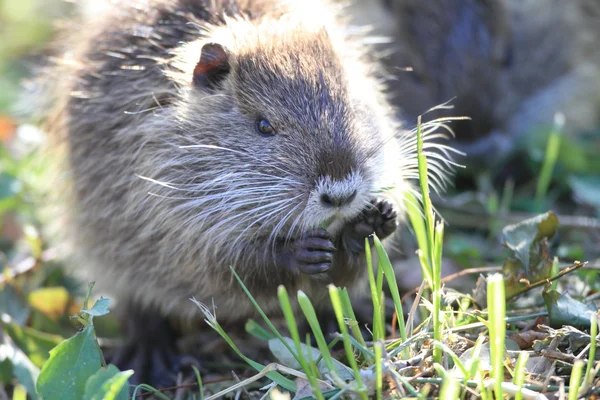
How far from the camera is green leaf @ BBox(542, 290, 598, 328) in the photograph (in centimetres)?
235

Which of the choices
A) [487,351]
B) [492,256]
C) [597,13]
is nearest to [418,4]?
[597,13]

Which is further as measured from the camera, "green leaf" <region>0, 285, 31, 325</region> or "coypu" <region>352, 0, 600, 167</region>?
"coypu" <region>352, 0, 600, 167</region>

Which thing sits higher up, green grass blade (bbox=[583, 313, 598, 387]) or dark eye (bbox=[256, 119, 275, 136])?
dark eye (bbox=[256, 119, 275, 136])

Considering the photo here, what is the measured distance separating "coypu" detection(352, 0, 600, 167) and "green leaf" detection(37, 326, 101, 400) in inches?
96.1

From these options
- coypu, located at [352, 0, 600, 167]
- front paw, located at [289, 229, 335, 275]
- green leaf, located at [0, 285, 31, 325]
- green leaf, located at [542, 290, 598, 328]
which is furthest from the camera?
coypu, located at [352, 0, 600, 167]

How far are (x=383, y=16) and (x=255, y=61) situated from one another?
214 cm

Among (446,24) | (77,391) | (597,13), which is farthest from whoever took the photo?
(597,13)

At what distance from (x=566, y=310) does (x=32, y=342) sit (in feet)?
7.05

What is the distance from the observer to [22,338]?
306 centimetres

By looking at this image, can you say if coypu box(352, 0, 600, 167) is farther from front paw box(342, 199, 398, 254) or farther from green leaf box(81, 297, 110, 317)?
green leaf box(81, 297, 110, 317)

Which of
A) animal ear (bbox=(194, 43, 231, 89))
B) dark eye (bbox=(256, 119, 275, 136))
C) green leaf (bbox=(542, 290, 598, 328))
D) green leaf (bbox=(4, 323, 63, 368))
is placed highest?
animal ear (bbox=(194, 43, 231, 89))

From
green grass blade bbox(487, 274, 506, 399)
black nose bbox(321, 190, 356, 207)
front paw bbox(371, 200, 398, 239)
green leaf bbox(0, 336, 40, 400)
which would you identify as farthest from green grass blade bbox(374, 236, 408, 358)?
green leaf bbox(0, 336, 40, 400)

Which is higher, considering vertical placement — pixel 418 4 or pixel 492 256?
pixel 418 4

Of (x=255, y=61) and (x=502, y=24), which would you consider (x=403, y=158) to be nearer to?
(x=255, y=61)
